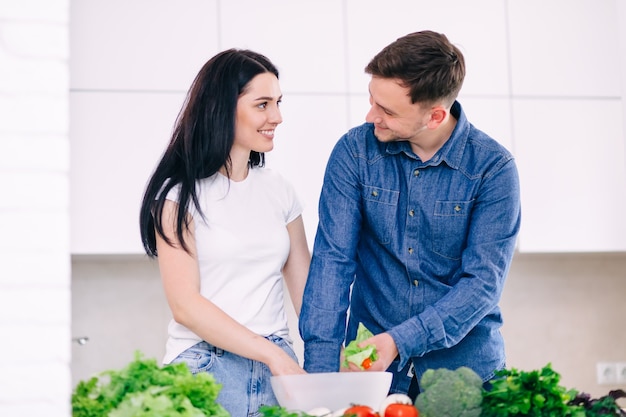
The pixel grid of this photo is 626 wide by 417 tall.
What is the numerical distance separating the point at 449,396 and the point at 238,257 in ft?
1.95

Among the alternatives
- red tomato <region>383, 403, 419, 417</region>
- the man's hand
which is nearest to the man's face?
Answer: the man's hand

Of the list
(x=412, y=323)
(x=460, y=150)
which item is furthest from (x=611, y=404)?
(x=460, y=150)

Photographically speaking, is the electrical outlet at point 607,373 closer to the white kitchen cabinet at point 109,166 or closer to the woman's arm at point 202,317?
the white kitchen cabinet at point 109,166

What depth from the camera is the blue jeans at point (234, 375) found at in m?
1.80

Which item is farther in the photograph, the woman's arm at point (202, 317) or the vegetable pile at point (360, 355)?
the woman's arm at point (202, 317)

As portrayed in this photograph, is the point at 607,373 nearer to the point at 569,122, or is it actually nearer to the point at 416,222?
the point at 569,122

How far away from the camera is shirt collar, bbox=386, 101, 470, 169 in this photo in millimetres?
1905

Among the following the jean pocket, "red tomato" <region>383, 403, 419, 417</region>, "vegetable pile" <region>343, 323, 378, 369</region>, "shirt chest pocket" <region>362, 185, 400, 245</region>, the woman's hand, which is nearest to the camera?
"red tomato" <region>383, 403, 419, 417</region>

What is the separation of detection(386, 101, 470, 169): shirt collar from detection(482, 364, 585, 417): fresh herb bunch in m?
0.57

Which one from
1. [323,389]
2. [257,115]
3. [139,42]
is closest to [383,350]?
[323,389]

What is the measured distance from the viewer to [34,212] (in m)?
1.17

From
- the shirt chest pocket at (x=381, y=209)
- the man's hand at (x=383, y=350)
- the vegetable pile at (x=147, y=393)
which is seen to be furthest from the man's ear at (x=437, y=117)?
the vegetable pile at (x=147, y=393)

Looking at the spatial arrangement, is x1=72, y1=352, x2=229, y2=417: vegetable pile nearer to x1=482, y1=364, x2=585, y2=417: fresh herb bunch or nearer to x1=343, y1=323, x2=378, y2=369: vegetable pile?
x1=343, y1=323, x2=378, y2=369: vegetable pile

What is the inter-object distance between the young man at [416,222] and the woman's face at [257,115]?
0.54ft
